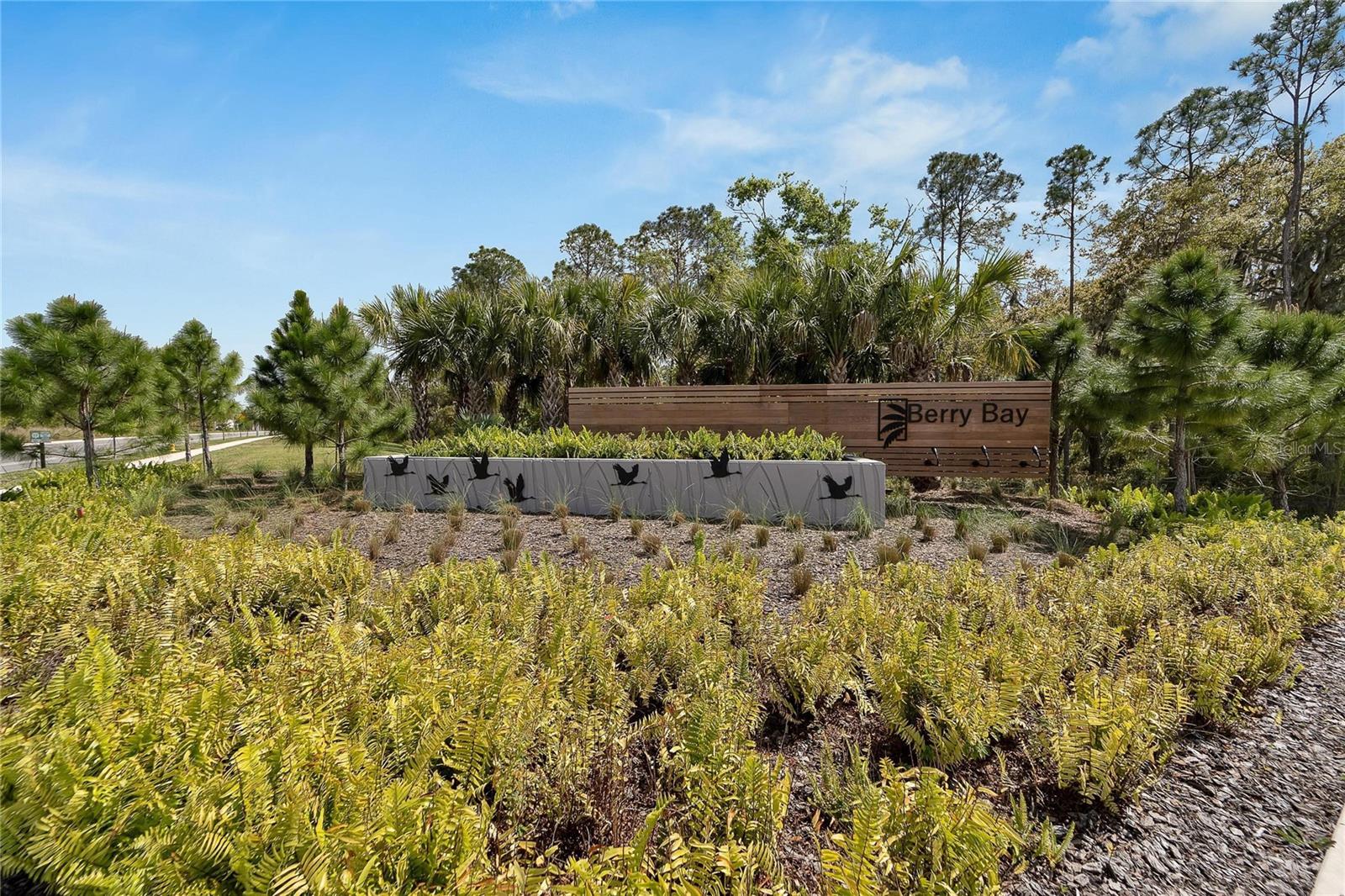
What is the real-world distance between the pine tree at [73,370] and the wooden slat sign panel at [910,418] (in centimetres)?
1009

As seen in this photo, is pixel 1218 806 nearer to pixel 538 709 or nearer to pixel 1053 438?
pixel 538 709

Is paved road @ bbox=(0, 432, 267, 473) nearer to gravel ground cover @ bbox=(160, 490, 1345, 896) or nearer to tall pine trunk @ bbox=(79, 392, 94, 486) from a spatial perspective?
tall pine trunk @ bbox=(79, 392, 94, 486)

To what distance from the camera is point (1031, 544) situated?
7.33 metres

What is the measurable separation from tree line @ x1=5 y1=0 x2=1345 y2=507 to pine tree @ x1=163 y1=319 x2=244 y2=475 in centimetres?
7

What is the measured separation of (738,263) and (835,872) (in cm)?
2958

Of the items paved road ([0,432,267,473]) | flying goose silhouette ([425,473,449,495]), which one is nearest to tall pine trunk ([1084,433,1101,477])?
flying goose silhouette ([425,473,449,495])

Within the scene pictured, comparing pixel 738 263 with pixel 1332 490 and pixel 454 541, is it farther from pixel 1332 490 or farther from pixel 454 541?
pixel 454 541

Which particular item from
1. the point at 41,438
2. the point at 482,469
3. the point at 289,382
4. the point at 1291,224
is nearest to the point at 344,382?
the point at 289,382

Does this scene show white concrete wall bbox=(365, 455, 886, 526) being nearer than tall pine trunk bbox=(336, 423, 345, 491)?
Yes

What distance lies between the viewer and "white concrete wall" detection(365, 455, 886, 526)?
27.3ft

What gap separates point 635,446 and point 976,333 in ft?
29.9

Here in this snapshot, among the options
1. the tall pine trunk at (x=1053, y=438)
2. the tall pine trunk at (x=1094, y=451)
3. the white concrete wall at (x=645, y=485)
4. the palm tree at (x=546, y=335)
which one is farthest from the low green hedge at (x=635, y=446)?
the tall pine trunk at (x=1094, y=451)

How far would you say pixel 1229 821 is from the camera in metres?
2.41

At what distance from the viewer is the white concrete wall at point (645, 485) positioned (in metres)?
8.34
